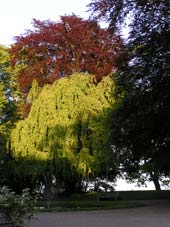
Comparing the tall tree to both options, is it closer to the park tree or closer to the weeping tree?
the weeping tree

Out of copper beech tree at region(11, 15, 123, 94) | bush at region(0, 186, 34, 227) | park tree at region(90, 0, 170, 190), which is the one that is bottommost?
bush at region(0, 186, 34, 227)

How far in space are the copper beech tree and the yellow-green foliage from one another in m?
3.29

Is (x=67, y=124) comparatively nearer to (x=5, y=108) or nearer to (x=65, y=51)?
(x=65, y=51)

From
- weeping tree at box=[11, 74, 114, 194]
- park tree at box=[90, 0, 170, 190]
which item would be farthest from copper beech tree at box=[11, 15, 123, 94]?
park tree at box=[90, 0, 170, 190]

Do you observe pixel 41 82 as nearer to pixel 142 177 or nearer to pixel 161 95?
pixel 142 177

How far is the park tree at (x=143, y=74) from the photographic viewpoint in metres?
18.9

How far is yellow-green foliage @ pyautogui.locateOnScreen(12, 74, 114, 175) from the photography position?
28.4 meters

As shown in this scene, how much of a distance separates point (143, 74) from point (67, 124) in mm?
9734

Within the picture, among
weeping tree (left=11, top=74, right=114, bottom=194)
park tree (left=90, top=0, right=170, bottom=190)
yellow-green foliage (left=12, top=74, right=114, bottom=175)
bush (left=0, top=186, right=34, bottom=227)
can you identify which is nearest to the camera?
bush (left=0, top=186, right=34, bottom=227)

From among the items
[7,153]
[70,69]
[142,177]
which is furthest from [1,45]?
[142,177]

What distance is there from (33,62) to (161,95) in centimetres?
1619

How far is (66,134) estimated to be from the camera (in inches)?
1126

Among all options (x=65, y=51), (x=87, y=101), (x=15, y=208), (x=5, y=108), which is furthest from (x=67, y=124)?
(x=15, y=208)

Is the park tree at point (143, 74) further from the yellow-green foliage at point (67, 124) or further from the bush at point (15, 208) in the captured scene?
the bush at point (15, 208)
